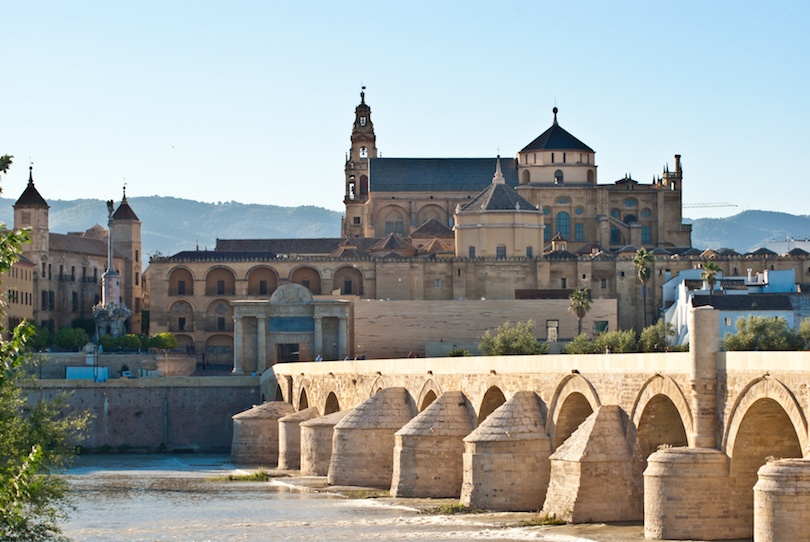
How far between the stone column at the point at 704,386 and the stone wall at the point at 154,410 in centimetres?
4170

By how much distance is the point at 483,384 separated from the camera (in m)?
41.6

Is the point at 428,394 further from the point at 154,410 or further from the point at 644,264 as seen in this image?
the point at 644,264

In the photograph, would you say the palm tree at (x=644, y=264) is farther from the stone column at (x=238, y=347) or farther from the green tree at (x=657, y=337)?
the stone column at (x=238, y=347)

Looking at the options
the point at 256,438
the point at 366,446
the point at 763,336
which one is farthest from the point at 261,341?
the point at 366,446

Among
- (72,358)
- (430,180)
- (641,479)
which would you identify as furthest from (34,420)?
(430,180)

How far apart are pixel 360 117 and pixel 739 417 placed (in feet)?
322

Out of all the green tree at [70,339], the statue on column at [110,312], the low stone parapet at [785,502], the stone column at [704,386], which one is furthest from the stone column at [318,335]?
the low stone parapet at [785,502]

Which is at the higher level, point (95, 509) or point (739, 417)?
point (739, 417)

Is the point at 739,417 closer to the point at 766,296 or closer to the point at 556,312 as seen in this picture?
the point at 766,296

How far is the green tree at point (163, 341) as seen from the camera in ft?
289

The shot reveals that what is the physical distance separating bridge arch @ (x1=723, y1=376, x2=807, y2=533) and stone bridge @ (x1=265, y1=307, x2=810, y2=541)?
3 cm

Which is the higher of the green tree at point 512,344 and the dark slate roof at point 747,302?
the dark slate roof at point 747,302

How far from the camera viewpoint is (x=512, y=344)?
237 feet

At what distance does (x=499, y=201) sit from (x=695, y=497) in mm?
68403
